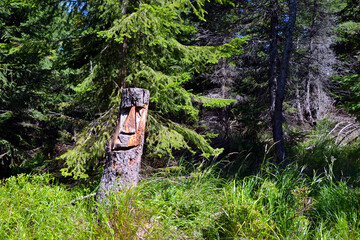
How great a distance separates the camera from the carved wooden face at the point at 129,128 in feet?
11.0

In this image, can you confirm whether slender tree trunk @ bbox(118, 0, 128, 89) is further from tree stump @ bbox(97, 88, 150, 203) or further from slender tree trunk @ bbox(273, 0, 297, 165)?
slender tree trunk @ bbox(273, 0, 297, 165)

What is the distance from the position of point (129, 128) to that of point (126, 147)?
270mm

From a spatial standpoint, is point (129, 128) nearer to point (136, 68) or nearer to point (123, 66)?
point (136, 68)

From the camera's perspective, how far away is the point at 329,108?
13.7 m

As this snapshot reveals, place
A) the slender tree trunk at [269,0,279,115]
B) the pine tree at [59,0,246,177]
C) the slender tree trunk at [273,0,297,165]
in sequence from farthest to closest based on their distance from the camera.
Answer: the slender tree trunk at [269,0,279,115]
the slender tree trunk at [273,0,297,165]
the pine tree at [59,0,246,177]

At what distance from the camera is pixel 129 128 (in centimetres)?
346

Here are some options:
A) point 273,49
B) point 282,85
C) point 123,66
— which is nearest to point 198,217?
point 123,66

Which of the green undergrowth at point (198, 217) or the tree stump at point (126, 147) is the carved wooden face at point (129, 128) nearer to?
the tree stump at point (126, 147)

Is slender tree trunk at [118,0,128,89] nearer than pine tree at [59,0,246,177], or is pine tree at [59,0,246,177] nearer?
pine tree at [59,0,246,177]

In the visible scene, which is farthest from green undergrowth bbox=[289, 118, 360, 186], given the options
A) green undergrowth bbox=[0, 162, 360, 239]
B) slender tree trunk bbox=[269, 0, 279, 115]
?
green undergrowth bbox=[0, 162, 360, 239]

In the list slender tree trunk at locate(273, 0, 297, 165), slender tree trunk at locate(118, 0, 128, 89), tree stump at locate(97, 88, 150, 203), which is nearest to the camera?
tree stump at locate(97, 88, 150, 203)

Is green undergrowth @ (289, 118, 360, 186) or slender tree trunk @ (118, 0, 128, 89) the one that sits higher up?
slender tree trunk @ (118, 0, 128, 89)

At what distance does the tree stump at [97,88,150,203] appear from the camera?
3328mm

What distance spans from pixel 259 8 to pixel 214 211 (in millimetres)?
7072
